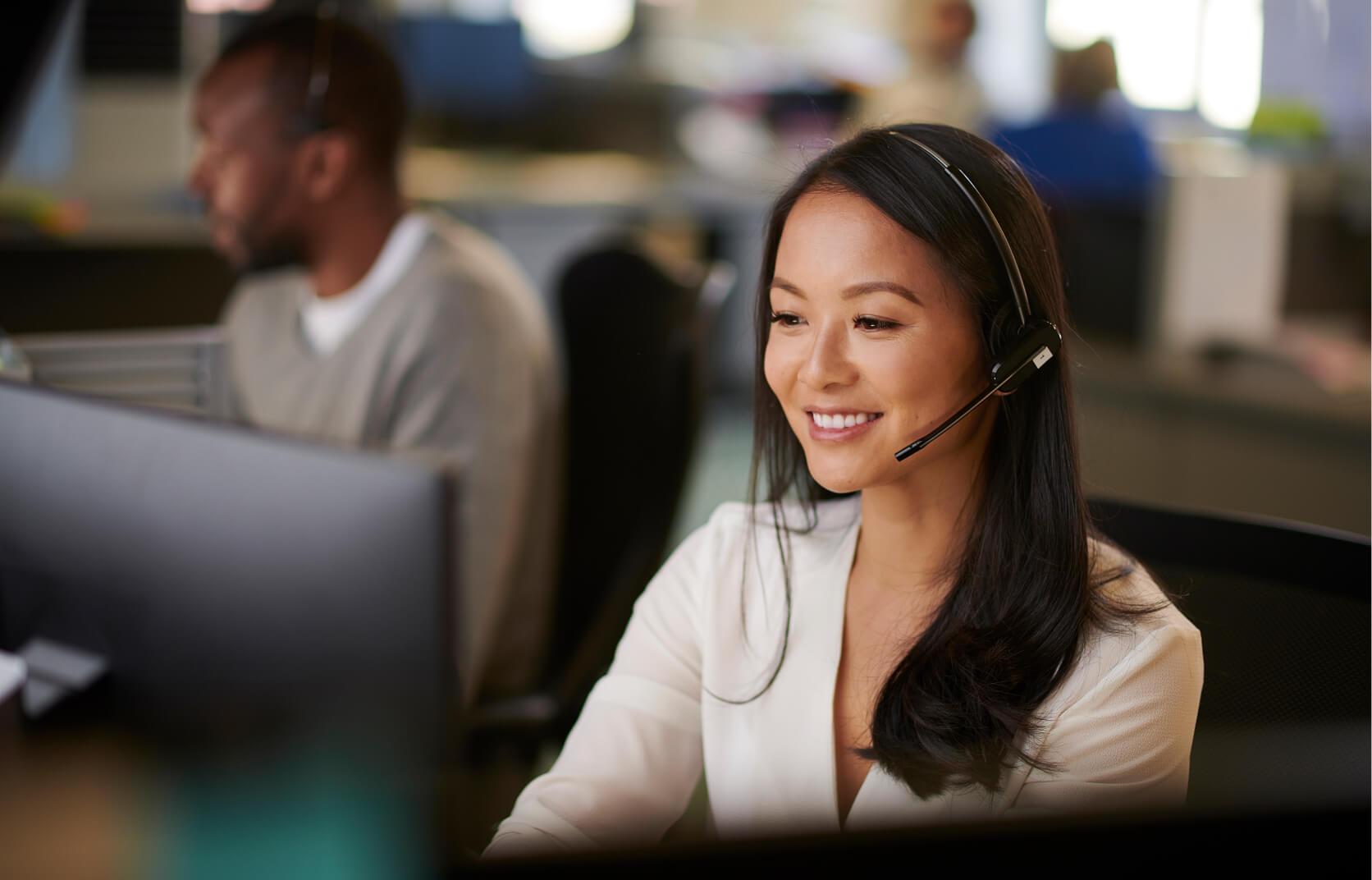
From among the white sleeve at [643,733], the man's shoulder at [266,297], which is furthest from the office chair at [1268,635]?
the man's shoulder at [266,297]

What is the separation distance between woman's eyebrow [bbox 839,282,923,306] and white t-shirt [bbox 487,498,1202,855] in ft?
0.54

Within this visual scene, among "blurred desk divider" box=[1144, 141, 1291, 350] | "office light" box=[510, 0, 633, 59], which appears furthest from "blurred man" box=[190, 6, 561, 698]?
"office light" box=[510, 0, 633, 59]

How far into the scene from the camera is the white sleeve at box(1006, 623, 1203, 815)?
0.65m

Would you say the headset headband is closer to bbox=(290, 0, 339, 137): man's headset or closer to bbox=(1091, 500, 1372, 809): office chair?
bbox=(1091, 500, 1372, 809): office chair

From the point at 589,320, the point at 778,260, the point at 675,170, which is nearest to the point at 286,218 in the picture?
the point at 589,320

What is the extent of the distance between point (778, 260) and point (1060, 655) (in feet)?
0.89

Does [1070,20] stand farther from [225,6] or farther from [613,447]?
[613,447]

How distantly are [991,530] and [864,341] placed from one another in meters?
0.14

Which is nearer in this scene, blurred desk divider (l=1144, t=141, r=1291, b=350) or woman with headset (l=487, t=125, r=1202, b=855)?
woman with headset (l=487, t=125, r=1202, b=855)

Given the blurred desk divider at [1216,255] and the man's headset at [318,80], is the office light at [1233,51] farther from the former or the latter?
the man's headset at [318,80]

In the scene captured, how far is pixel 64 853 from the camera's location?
0.61 m

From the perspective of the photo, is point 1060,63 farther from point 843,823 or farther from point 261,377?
point 843,823

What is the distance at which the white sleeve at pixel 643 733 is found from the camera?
73 centimetres

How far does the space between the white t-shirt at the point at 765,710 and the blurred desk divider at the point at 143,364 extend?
479 mm
